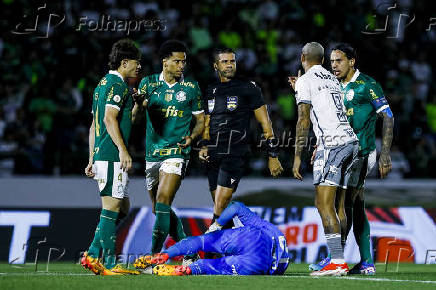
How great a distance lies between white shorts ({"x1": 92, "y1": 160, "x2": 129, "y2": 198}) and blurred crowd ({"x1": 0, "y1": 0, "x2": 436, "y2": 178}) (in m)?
5.58

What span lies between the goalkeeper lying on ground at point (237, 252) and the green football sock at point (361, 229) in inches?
55.9

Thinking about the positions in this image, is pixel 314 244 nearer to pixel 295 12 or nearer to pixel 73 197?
pixel 73 197

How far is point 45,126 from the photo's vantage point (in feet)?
50.0

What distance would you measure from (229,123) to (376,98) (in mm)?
1784

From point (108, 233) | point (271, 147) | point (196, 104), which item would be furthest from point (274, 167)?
point (108, 233)

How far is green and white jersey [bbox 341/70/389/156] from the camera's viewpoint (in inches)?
403

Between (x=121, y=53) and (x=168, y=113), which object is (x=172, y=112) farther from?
(x=121, y=53)

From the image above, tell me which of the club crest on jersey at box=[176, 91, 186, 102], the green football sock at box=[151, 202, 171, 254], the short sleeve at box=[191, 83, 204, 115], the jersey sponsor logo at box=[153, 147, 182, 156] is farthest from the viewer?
the short sleeve at box=[191, 83, 204, 115]

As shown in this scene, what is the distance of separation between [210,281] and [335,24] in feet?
38.6

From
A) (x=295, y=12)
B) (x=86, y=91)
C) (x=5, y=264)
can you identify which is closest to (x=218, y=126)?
(x=5, y=264)

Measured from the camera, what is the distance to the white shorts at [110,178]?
8.92 metres

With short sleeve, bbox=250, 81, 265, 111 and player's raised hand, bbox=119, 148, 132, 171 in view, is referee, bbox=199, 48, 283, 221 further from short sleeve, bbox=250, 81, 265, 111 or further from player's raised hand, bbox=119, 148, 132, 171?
player's raised hand, bbox=119, 148, 132, 171

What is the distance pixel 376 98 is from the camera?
10.2 metres

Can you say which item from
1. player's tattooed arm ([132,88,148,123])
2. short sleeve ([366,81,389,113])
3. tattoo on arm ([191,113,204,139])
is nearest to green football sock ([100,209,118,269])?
player's tattooed arm ([132,88,148,123])
